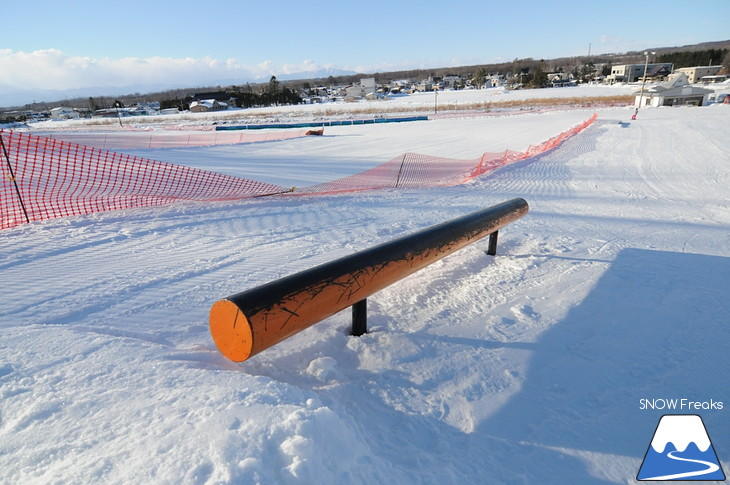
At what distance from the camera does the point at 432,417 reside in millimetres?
2553

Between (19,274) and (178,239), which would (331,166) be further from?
(19,274)

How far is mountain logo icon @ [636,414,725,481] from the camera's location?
7.36ft

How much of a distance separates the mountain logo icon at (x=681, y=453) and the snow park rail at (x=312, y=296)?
204 cm

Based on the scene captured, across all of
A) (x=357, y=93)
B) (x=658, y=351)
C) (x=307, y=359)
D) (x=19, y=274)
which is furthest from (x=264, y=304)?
(x=357, y=93)

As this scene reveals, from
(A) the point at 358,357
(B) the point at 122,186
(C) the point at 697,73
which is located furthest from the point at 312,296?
(C) the point at 697,73

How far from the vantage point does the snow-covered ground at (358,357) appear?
1987mm

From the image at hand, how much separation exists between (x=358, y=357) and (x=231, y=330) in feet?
3.46

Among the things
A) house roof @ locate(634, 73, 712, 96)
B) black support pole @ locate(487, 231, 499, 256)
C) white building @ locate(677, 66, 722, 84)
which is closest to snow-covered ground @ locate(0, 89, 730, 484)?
black support pole @ locate(487, 231, 499, 256)

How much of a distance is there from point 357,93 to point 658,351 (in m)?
116

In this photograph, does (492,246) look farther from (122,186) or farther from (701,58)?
(701,58)

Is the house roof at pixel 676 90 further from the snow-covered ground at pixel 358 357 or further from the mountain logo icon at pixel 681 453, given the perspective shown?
the mountain logo icon at pixel 681 453

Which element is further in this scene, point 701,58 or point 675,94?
point 701,58

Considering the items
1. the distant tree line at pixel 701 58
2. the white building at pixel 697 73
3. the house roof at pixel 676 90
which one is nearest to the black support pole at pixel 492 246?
the house roof at pixel 676 90

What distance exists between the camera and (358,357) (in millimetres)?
3094
